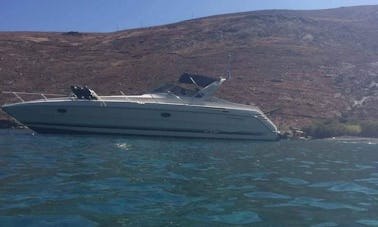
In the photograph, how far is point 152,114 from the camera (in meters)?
22.4

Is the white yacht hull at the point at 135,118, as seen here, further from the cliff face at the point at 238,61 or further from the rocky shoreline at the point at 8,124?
the cliff face at the point at 238,61

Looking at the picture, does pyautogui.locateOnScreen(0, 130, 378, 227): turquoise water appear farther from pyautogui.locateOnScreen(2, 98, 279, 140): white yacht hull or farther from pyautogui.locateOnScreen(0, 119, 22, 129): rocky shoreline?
pyautogui.locateOnScreen(0, 119, 22, 129): rocky shoreline

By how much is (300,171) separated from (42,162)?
5.44 meters

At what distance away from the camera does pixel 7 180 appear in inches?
328

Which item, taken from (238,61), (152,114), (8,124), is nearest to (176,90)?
(152,114)

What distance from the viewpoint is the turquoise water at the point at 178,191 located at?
6.23 m

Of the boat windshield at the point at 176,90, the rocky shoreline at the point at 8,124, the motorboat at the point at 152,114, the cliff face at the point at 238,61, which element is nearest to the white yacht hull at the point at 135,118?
the motorboat at the point at 152,114

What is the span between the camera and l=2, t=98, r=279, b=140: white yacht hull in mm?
21797

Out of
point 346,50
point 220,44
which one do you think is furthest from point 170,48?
point 346,50

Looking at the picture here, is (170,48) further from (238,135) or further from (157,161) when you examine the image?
(157,161)

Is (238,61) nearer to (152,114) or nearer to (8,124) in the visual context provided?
(8,124)

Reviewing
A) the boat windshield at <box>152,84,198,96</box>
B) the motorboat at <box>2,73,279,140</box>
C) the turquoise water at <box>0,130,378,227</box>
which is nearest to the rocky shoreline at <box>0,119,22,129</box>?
the motorboat at <box>2,73,279,140</box>

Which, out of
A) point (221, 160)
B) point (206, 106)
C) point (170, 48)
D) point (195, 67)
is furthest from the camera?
point (170, 48)

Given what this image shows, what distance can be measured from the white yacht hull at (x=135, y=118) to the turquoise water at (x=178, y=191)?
8360 millimetres
